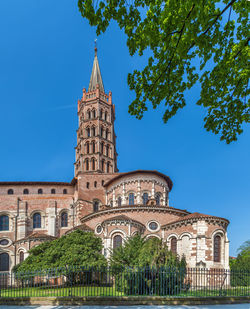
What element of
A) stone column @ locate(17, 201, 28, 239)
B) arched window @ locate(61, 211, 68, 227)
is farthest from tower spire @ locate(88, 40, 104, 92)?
stone column @ locate(17, 201, 28, 239)

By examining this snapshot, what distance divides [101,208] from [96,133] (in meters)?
17.7

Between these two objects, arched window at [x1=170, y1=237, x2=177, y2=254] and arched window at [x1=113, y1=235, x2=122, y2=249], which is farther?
arched window at [x1=170, y1=237, x2=177, y2=254]

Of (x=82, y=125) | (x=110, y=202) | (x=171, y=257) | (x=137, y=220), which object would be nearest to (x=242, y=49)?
(x=171, y=257)

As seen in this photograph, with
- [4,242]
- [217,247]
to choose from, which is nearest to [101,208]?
[4,242]

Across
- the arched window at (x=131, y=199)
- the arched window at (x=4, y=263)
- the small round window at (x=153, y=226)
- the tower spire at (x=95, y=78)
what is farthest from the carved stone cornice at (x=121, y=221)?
the tower spire at (x=95, y=78)

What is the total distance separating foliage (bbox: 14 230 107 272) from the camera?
22388mm

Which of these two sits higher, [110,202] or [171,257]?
[110,202]

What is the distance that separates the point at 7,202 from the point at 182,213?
2636 cm

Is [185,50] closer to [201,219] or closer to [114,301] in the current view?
[114,301]

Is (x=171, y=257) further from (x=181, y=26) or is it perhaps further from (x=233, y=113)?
(x=181, y=26)

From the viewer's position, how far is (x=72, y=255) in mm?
22719

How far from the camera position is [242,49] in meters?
6.85

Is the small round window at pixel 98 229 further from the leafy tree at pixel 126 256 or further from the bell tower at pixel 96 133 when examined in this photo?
the bell tower at pixel 96 133

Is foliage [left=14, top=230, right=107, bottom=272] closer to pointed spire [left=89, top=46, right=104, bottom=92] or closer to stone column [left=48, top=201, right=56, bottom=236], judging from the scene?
stone column [left=48, top=201, right=56, bottom=236]
